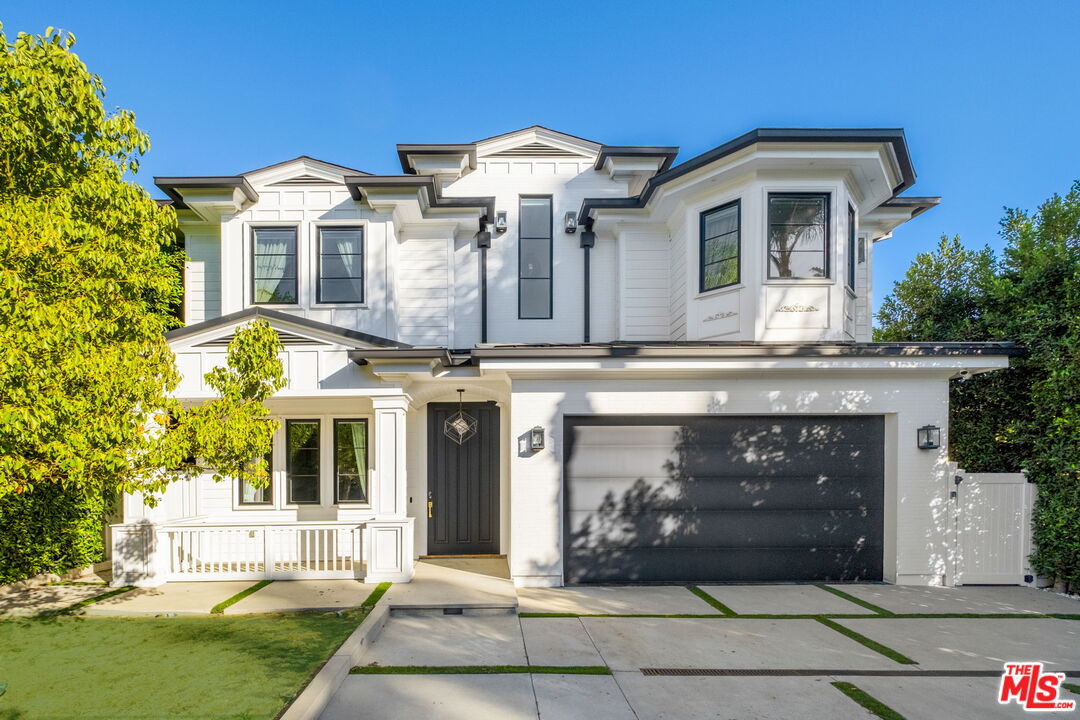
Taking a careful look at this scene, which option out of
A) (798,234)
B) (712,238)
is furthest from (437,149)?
(798,234)

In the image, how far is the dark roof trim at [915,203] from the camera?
33.7ft

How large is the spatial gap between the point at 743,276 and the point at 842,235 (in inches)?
64.0

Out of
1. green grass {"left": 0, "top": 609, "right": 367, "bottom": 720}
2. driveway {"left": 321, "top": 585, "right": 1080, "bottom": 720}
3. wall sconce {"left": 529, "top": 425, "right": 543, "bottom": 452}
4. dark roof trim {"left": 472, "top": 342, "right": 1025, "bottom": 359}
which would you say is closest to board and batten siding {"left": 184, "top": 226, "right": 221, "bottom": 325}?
green grass {"left": 0, "top": 609, "right": 367, "bottom": 720}

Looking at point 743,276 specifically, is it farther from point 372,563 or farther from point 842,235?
point 372,563

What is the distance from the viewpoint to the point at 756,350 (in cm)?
725

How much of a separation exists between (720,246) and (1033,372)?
4.72 metres

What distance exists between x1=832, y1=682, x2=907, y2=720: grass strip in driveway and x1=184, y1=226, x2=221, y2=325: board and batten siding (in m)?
10.7

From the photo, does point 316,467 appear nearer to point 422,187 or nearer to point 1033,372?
point 422,187

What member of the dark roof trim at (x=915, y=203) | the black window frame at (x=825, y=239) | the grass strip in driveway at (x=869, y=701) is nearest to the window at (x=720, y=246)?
the black window frame at (x=825, y=239)

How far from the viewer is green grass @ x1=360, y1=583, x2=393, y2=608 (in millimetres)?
6605

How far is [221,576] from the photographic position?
778cm

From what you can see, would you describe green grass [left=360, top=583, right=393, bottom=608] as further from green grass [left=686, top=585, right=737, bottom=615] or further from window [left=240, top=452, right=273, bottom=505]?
green grass [left=686, top=585, right=737, bottom=615]

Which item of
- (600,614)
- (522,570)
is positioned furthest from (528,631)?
(522,570)

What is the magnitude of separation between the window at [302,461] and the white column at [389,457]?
96.9 inches
